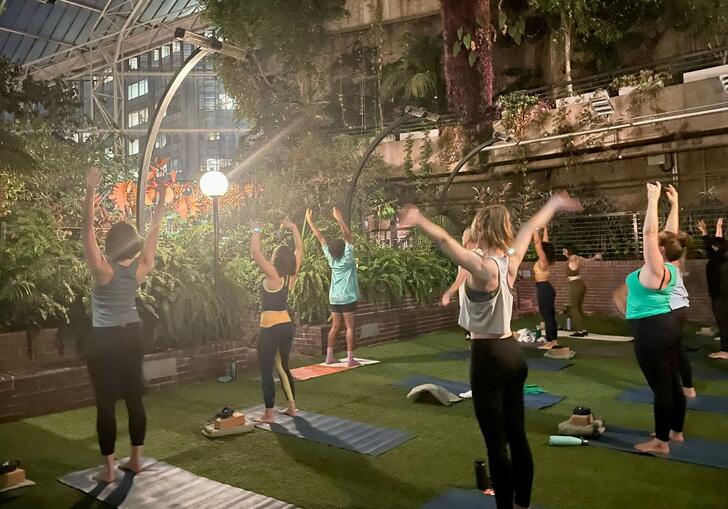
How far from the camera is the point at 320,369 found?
25.8 feet

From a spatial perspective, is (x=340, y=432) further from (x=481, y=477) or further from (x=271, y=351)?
(x=481, y=477)

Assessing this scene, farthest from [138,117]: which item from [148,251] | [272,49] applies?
[148,251]

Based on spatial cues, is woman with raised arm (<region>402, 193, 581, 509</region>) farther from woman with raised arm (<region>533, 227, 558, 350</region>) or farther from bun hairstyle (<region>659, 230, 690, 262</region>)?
woman with raised arm (<region>533, 227, 558, 350</region>)

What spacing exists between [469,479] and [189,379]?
4323mm

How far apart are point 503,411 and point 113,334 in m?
2.59

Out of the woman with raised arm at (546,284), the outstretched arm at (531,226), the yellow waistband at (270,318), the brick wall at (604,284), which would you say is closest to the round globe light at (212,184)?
the yellow waistband at (270,318)

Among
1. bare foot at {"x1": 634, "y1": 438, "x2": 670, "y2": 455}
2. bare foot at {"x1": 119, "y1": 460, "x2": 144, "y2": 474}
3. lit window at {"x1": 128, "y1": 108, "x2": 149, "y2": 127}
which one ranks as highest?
lit window at {"x1": 128, "y1": 108, "x2": 149, "y2": 127}

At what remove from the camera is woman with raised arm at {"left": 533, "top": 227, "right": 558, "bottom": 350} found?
8.23 m

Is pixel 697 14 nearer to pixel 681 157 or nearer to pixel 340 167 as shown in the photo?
pixel 681 157

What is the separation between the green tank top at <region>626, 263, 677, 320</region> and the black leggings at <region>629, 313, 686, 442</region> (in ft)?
0.13

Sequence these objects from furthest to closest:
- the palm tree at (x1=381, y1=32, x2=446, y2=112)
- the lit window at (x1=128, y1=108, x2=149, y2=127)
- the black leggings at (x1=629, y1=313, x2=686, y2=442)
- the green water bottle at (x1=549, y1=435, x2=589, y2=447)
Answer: the lit window at (x1=128, y1=108, x2=149, y2=127)
the palm tree at (x1=381, y1=32, x2=446, y2=112)
the green water bottle at (x1=549, y1=435, x2=589, y2=447)
the black leggings at (x1=629, y1=313, x2=686, y2=442)

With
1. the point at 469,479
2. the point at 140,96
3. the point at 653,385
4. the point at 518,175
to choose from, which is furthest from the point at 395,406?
the point at 140,96

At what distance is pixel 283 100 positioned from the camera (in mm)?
20250

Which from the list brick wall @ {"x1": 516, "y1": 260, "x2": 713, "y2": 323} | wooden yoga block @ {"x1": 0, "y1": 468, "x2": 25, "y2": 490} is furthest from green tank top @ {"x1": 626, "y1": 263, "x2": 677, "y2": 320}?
brick wall @ {"x1": 516, "y1": 260, "x2": 713, "y2": 323}
